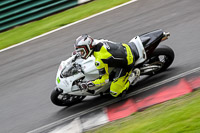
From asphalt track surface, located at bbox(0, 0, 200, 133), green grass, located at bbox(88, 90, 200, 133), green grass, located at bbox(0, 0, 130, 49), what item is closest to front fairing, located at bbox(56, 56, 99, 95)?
asphalt track surface, located at bbox(0, 0, 200, 133)

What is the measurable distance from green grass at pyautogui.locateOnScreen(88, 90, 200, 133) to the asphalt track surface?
128 centimetres

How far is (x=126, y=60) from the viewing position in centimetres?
689

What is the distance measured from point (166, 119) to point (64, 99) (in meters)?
3.07

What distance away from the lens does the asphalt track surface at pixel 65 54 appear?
7742mm

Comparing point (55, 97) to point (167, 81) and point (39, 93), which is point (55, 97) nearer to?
point (39, 93)

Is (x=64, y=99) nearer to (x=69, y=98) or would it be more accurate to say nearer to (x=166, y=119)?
(x=69, y=98)

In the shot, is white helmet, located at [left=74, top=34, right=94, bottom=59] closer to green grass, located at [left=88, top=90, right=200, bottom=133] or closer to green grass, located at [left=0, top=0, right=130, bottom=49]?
green grass, located at [left=88, top=90, right=200, bottom=133]

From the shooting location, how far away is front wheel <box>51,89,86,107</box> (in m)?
7.36

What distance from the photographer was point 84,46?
6582 millimetres

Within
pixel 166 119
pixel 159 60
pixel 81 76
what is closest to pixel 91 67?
pixel 81 76

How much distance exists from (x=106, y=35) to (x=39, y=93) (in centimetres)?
317

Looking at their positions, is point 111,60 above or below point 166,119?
above

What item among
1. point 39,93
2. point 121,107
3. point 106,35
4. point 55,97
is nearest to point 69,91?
point 55,97

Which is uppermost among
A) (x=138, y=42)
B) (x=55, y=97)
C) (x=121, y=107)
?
(x=138, y=42)
